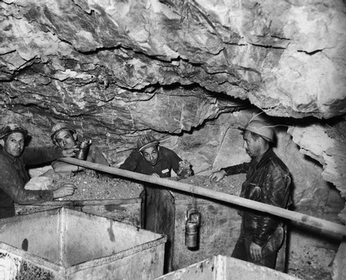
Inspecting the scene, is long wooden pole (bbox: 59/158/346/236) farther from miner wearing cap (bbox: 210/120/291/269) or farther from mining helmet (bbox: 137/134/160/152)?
mining helmet (bbox: 137/134/160/152)

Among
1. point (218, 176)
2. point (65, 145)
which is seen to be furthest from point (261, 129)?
point (65, 145)

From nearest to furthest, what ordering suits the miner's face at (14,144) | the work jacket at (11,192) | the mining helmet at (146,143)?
the work jacket at (11,192) < the miner's face at (14,144) < the mining helmet at (146,143)

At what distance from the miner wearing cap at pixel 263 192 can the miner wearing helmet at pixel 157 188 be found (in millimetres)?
1357

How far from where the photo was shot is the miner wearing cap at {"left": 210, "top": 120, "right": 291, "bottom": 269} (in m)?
5.38

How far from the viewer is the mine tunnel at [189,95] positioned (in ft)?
13.7

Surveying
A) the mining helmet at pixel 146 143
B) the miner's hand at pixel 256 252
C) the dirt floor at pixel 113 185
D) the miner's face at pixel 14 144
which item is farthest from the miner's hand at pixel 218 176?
the miner's face at pixel 14 144

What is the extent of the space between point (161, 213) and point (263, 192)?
2075 mm

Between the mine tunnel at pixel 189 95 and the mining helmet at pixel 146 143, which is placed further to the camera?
the mining helmet at pixel 146 143

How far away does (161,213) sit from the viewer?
6.95 metres

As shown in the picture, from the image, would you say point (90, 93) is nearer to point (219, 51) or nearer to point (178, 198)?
point (178, 198)

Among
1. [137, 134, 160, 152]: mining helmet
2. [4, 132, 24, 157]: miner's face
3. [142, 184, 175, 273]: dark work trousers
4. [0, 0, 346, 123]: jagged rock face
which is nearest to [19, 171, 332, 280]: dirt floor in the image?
[142, 184, 175, 273]: dark work trousers

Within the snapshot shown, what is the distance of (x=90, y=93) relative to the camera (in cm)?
723

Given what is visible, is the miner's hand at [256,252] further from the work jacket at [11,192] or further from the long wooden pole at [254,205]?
the work jacket at [11,192]

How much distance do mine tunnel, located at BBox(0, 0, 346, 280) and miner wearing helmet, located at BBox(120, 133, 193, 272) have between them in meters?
0.06
